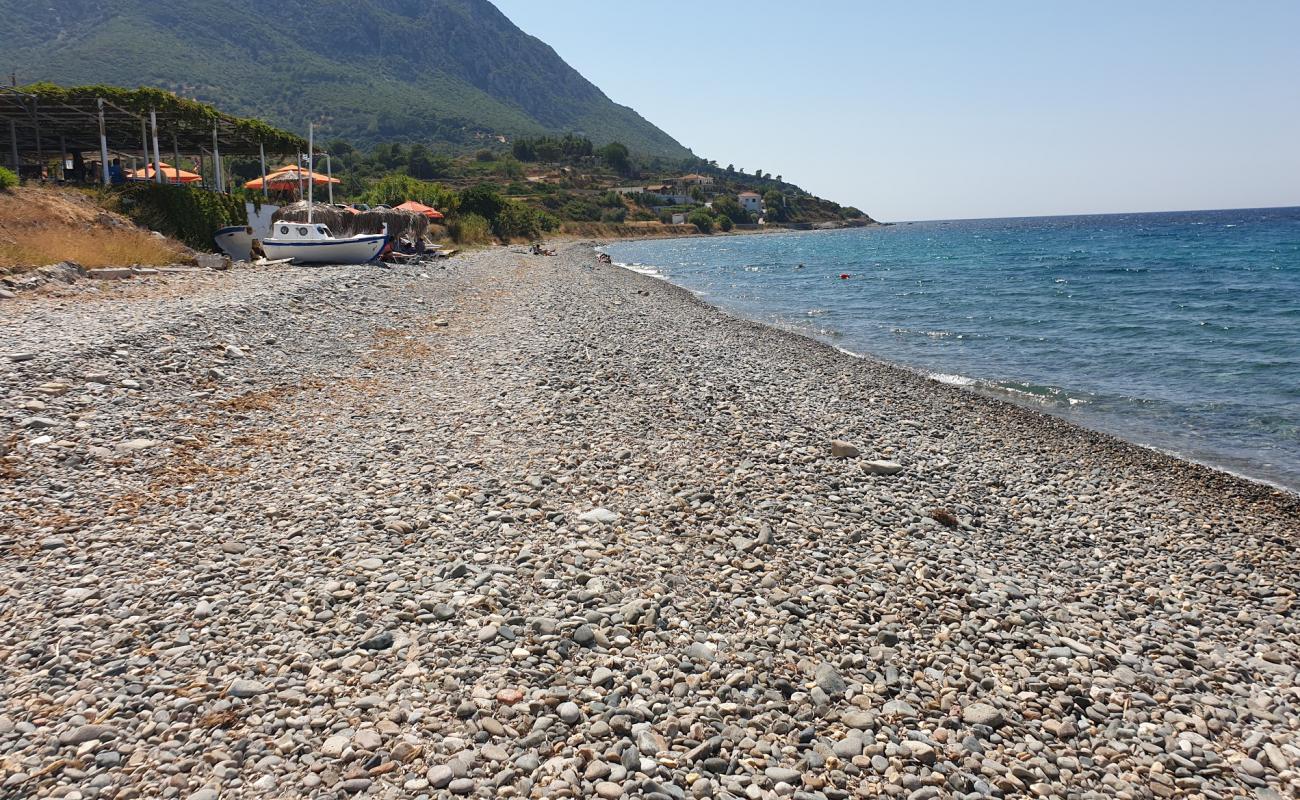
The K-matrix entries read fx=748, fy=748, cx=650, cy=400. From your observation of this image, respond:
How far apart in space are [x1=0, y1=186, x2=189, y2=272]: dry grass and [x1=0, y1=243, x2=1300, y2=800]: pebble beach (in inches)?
355

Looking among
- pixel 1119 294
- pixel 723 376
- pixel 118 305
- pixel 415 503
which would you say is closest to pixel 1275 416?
pixel 723 376

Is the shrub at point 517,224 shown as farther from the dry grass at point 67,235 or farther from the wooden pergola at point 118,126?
the dry grass at point 67,235

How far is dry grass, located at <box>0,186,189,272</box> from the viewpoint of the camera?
58.5 feet

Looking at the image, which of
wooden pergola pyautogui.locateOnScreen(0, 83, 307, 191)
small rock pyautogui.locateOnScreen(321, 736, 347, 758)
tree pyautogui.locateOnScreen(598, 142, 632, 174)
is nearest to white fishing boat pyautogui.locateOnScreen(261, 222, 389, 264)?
wooden pergola pyautogui.locateOnScreen(0, 83, 307, 191)

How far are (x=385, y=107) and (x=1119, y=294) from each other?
151 metres

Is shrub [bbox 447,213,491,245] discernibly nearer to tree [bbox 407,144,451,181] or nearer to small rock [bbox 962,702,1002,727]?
tree [bbox 407,144,451,181]

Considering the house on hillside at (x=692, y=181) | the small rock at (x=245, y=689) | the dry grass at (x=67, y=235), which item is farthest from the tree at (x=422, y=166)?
the small rock at (x=245, y=689)

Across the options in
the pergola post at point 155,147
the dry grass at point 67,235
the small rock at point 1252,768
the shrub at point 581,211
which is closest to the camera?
the small rock at point 1252,768

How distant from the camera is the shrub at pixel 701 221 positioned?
144m

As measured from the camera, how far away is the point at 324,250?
2862 centimetres

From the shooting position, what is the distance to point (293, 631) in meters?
4.93

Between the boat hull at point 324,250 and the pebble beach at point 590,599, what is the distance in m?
17.9

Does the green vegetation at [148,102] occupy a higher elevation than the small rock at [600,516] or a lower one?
higher

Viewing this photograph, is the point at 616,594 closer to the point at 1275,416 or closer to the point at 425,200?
the point at 1275,416
